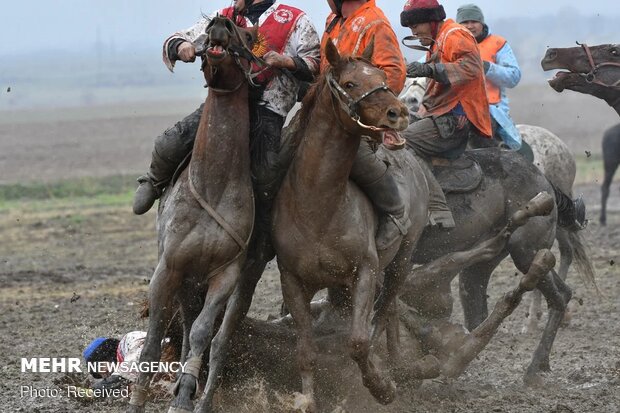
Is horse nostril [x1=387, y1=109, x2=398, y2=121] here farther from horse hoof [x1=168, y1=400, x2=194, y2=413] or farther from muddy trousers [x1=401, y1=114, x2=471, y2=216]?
muddy trousers [x1=401, y1=114, x2=471, y2=216]

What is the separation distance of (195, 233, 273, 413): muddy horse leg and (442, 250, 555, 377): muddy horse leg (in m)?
1.74

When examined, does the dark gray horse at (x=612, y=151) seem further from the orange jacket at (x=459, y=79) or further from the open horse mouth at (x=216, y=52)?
the open horse mouth at (x=216, y=52)

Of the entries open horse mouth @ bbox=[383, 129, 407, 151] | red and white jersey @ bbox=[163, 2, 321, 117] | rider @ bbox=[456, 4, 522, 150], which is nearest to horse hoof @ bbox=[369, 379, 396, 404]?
open horse mouth @ bbox=[383, 129, 407, 151]

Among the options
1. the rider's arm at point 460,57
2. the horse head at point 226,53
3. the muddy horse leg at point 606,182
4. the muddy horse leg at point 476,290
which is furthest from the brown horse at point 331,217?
the muddy horse leg at point 606,182

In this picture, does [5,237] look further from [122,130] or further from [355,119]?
[122,130]

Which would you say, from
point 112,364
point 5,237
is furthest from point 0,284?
point 112,364

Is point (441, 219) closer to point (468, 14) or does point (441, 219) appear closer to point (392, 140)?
point (392, 140)

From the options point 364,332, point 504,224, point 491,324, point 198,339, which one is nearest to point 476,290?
point 504,224

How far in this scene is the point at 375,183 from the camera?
730cm

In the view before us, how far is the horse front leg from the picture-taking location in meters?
6.93

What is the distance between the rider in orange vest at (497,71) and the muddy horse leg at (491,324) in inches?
59.2

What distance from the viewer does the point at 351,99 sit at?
670 cm

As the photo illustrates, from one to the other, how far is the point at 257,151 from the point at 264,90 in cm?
37

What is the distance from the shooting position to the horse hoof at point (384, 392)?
7242 millimetres
